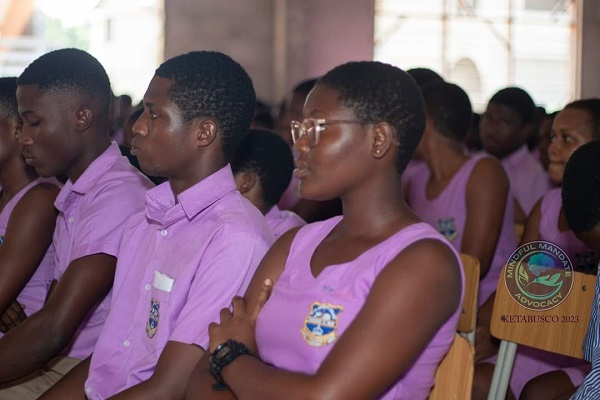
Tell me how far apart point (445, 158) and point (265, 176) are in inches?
42.3

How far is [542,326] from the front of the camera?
2.30 metres

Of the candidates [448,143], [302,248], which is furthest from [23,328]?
[448,143]

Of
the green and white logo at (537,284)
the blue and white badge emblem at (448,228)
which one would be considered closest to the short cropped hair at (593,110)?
the blue and white badge emblem at (448,228)

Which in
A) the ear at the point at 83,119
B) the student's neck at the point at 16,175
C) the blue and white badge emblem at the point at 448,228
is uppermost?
the ear at the point at 83,119

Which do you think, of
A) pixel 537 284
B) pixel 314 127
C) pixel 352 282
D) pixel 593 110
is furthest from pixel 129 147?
pixel 352 282

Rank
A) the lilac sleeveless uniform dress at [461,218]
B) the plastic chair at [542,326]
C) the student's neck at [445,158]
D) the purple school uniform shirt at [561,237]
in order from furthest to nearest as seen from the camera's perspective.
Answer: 1. the student's neck at [445,158]
2. the lilac sleeveless uniform dress at [461,218]
3. the purple school uniform shirt at [561,237]
4. the plastic chair at [542,326]

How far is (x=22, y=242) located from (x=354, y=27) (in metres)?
7.65

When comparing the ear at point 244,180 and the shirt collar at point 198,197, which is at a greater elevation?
the shirt collar at point 198,197

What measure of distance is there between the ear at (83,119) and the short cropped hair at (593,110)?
5.89 feet

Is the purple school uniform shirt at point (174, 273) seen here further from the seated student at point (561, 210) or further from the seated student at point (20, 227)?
the seated student at point (561, 210)

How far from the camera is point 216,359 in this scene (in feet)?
5.66

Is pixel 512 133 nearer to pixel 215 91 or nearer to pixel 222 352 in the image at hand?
pixel 215 91

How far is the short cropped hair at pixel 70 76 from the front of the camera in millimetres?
2562

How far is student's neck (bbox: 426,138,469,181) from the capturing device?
3.71 meters
